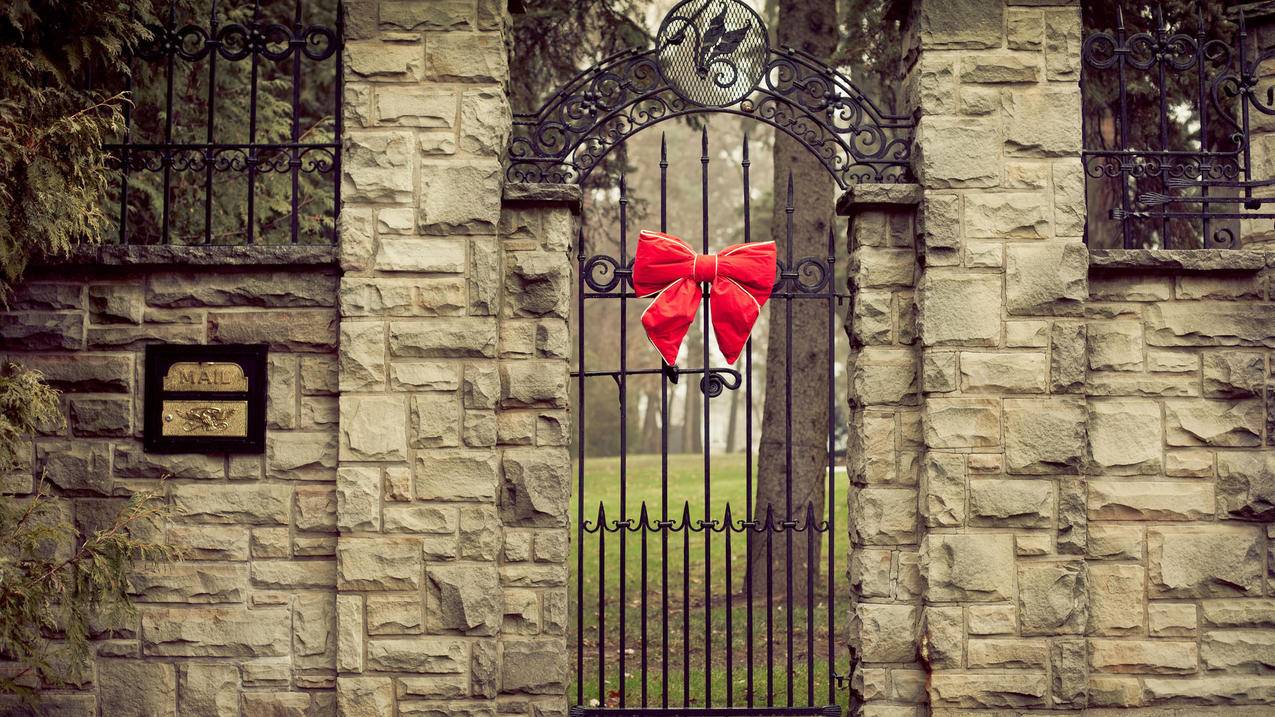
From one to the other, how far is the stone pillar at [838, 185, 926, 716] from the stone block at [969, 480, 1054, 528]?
27cm

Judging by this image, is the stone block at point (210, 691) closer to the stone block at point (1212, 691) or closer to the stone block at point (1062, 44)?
the stone block at point (1212, 691)

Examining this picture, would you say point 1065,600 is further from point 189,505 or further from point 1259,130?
point 189,505

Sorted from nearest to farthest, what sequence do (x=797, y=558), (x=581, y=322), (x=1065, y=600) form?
(x=1065, y=600)
(x=581, y=322)
(x=797, y=558)

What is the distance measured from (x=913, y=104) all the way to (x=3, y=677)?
457cm

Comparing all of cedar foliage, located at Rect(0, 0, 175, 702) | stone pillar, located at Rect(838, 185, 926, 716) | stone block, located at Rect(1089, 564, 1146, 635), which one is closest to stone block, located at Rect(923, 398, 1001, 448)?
stone pillar, located at Rect(838, 185, 926, 716)

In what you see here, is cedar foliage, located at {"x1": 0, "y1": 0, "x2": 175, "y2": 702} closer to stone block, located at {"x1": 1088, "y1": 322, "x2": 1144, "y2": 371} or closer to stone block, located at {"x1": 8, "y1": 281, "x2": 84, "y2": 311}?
stone block, located at {"x1": 8, "y1": 281, "x2": 84, "y2": 311}

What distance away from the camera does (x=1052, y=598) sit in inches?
166

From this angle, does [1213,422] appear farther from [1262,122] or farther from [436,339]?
[436,339]

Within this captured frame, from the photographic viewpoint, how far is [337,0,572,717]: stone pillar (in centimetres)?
420

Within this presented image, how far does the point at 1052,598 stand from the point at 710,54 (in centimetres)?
275

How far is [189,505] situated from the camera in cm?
438

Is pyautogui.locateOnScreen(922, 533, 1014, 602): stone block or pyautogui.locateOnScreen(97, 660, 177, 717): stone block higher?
pyautogui.locateOnScreen(922, 533, 1014, 602): stone block

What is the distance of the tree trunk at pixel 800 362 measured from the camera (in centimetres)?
784

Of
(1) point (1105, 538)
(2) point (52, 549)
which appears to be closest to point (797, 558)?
(1) point (1105, 538)
